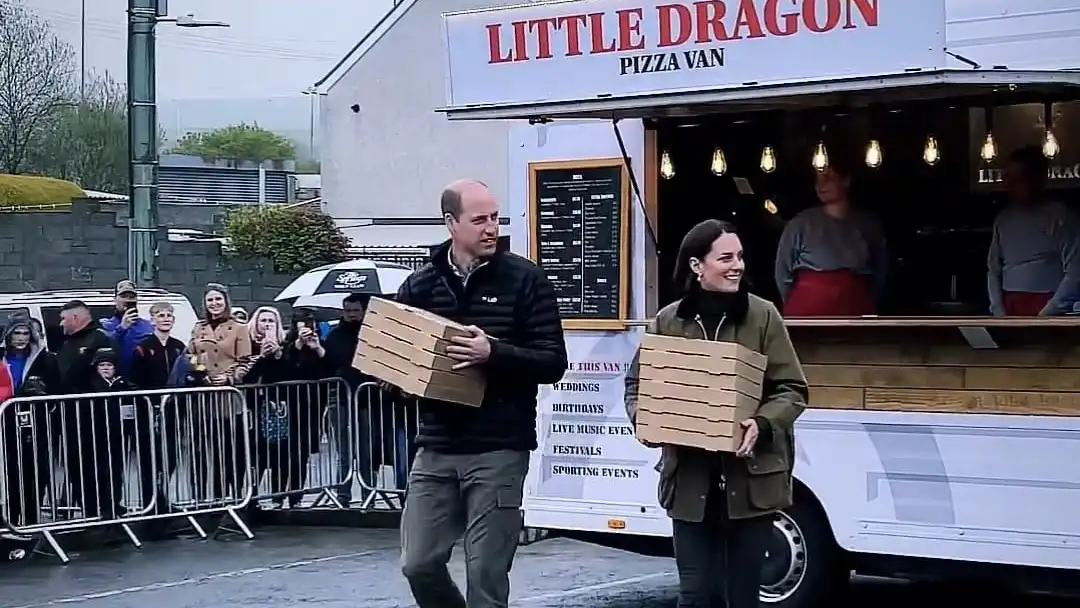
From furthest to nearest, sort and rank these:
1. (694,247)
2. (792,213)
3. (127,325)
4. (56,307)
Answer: (56,307) < (127,325) < (792,213) < (694,247)

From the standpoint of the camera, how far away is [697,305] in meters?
6.18

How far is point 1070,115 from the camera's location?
30.1ft

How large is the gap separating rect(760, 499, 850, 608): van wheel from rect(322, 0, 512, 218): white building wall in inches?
1123

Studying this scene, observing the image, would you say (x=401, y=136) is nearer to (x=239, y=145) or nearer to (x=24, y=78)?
(x=24, y=78)

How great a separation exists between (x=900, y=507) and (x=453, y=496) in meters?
2.51

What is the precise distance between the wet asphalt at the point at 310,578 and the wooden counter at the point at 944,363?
4.91 ft

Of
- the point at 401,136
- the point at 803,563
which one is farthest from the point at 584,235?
the point at 401,136

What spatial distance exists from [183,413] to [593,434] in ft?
14.9

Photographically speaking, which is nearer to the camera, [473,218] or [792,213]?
[473,218]

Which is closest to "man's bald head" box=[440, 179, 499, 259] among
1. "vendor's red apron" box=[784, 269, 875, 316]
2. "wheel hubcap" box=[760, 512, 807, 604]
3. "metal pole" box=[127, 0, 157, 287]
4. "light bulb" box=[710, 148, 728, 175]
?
"wheel hubcap" box=[760, 512, 807, 604]

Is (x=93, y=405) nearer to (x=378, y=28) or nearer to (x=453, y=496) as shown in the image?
(x=453, y=496)

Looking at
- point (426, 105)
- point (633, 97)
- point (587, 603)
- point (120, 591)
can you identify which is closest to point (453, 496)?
point (633, 97)

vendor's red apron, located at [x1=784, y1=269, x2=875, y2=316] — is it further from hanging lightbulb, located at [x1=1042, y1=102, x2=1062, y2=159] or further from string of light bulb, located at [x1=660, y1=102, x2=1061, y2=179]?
hanging lightbulb, located at [x1=1042, y1=102, x2=1062, y2=159]

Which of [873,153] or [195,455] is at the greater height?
[873,153]
